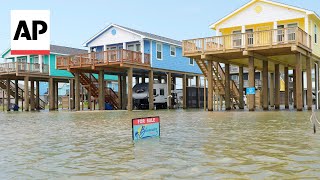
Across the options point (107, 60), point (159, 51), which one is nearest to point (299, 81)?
point (107, 60)

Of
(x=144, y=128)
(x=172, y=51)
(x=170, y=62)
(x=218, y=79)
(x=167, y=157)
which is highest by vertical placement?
(x=172, y=51)

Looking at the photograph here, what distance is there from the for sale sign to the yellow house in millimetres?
16133

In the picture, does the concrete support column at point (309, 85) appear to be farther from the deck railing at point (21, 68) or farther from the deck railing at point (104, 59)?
the deck railing at point (21, 68)

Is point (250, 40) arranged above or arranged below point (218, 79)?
above

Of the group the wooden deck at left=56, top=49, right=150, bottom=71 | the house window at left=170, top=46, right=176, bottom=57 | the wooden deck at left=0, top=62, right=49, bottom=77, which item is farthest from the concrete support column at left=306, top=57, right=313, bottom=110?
the wooden deck at left=0, top=62, right=49, bottom=77

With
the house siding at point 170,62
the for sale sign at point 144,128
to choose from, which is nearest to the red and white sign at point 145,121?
the for sale sign at point 144,128

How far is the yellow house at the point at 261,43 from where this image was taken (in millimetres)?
26463

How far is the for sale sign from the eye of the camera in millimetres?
10969

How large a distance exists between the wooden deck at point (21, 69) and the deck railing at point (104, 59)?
231 inches

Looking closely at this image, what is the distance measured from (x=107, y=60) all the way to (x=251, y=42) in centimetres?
1308

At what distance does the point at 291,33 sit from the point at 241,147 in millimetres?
18400

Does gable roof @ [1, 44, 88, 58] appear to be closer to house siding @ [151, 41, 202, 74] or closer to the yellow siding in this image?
house siding @ [151, 41, 202, 74]

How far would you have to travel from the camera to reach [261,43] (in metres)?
26.8

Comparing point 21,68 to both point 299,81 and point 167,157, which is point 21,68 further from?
point 167,157
